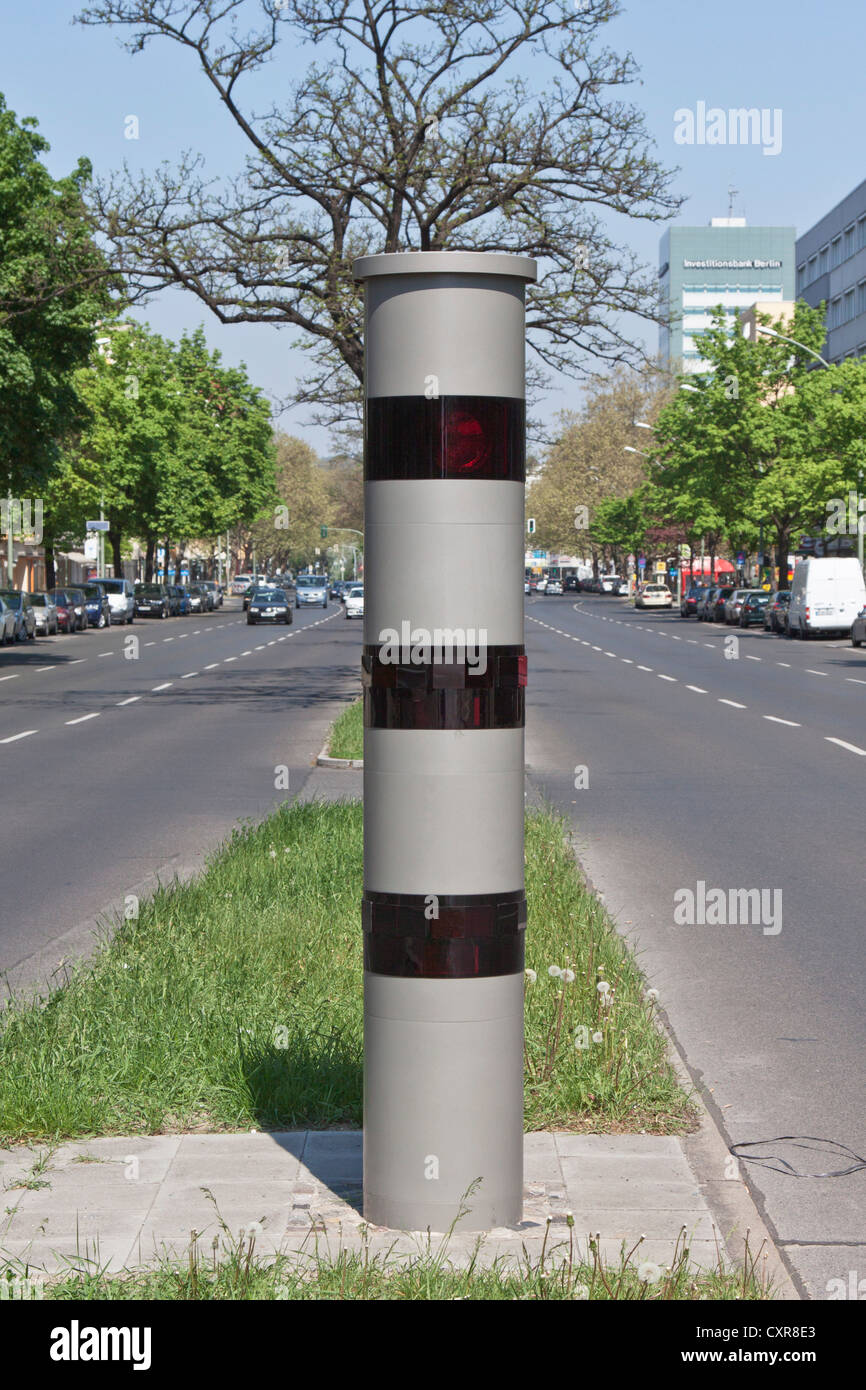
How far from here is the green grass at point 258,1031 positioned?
5.70 meters

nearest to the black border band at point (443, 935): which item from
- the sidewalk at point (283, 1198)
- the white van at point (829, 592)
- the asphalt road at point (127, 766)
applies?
the sidewalk at point (283, 1198)

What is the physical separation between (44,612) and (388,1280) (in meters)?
57.0

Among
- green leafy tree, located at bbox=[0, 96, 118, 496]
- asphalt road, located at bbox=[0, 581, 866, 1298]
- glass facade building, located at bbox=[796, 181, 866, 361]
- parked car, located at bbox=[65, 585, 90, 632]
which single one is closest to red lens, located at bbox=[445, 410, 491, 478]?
asphalt road, located at bbox=[0, 581, 866, 1298]

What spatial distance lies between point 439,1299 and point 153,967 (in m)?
3.51

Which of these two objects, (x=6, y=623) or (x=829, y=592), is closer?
(x=6, y=623)

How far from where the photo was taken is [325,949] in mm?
7715

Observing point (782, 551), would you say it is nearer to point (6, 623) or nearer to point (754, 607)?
point (754, 607)

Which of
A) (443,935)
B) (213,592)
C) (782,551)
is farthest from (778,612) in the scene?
(443,935)

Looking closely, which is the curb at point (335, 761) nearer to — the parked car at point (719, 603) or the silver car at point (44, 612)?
the silver car at point (44, 612)

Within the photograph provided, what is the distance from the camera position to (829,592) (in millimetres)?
56000

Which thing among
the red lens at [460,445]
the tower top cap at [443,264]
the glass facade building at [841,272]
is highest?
the glass facade building at [841,272]

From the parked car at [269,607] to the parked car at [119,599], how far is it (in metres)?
7.45
